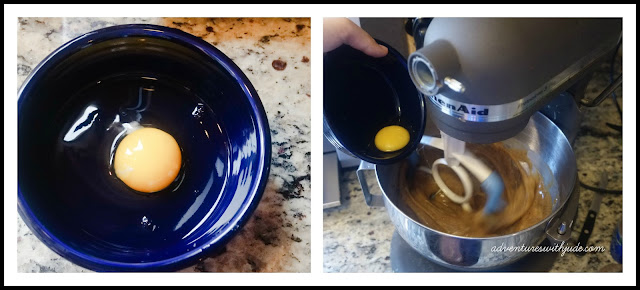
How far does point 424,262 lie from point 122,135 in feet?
1.42

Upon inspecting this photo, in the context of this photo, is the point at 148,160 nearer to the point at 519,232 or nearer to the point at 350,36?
the point at 350,36

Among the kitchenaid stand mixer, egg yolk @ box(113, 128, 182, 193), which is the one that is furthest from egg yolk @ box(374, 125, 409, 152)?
egg yolk @ box(113, 128, 182, 193)

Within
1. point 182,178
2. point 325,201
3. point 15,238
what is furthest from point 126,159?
point 325,201

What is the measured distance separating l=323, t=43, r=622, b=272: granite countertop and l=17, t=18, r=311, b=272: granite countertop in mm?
98

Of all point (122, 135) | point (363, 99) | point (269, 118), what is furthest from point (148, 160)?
point (363, 99)

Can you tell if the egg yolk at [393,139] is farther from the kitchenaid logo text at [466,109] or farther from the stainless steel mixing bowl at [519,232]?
the kitchenaid logo text at [466,109]

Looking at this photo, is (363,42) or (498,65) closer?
(498,65)

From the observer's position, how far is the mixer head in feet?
1.63

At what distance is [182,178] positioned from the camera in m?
0.67

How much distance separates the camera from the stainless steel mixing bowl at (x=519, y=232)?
26.3 inches

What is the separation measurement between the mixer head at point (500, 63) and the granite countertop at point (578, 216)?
25 centimetres

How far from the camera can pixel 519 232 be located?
2.13 ft

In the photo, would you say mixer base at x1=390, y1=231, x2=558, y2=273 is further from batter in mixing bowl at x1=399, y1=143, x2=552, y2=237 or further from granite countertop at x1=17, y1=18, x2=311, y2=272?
granite countertop at x1=17, y1=18, x2=311, y2=272

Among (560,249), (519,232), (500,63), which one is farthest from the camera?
(560,249)
